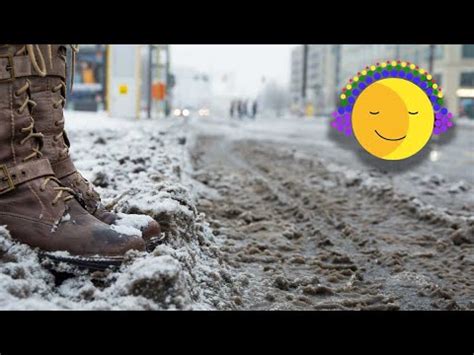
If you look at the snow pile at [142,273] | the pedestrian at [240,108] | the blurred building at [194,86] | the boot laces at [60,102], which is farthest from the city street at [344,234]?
the pedestrian at [240,108]

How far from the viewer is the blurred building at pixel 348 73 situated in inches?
389

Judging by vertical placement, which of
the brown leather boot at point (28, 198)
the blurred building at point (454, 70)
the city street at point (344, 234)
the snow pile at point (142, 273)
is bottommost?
the city street at point (344, 234)

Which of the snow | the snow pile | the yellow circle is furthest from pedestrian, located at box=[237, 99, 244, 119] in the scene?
the yellow circle

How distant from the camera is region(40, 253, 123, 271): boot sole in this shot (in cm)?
227

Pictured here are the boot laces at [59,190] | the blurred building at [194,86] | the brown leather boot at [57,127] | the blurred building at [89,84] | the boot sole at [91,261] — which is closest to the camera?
the boot sole at [91,261]

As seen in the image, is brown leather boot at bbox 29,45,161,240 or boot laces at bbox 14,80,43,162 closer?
boot laces at bbox 14,80,43,162

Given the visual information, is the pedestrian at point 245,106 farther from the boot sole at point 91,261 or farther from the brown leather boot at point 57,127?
the boot sole at point 91,261

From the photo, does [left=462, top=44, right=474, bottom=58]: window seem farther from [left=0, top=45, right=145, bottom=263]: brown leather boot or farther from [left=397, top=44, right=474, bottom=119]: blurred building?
[left=0, top=45, right=145, bottom=263]: brown leather boot

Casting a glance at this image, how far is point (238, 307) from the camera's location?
254 cm

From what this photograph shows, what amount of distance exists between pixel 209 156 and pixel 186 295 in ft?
25.3

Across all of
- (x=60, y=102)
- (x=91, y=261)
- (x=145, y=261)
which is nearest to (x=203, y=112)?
(x=60, y=102)

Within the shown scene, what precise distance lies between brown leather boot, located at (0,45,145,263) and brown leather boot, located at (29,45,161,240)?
0.33 ft
